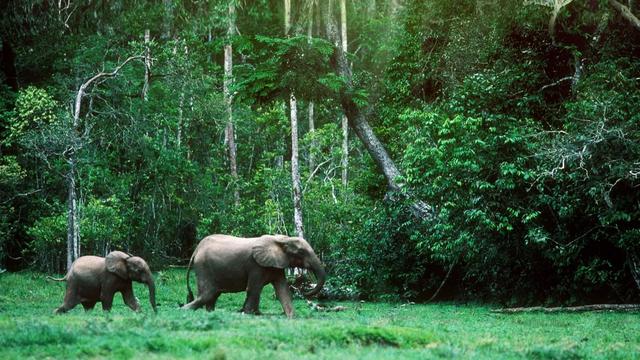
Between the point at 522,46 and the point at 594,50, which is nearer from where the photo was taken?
the point at 594,50

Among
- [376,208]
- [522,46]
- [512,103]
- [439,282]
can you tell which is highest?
[522,46]

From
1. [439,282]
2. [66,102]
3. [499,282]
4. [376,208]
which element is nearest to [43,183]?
[66,102]

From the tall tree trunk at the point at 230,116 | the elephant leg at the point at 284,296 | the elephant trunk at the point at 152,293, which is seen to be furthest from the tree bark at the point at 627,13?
the tall tree trunk at the point at 230,116

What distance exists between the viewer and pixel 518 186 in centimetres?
2244

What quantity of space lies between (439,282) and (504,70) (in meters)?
6.58

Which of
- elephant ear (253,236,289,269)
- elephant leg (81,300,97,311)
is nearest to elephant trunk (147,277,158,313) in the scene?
elephant leg (81,300,97,311)

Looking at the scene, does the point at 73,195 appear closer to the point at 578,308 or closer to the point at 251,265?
the point at 251,265

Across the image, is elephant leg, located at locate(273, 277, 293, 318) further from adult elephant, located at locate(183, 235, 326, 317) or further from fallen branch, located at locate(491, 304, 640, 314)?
fallen branch, located at locate(491, 304, 640, 314)

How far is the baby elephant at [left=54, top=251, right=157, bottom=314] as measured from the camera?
1788cm

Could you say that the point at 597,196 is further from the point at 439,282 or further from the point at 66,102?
the point at 66,102

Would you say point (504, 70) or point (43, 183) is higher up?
point (504, 70)

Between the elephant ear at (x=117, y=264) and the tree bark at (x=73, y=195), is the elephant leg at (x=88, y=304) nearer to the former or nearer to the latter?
the elephant ear at (x=117, y=264)

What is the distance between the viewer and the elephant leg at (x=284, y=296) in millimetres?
17062

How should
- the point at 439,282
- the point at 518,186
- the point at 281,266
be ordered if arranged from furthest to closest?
1. the point at 439,282
2. the point at 518,186
3. the point at 281,266
